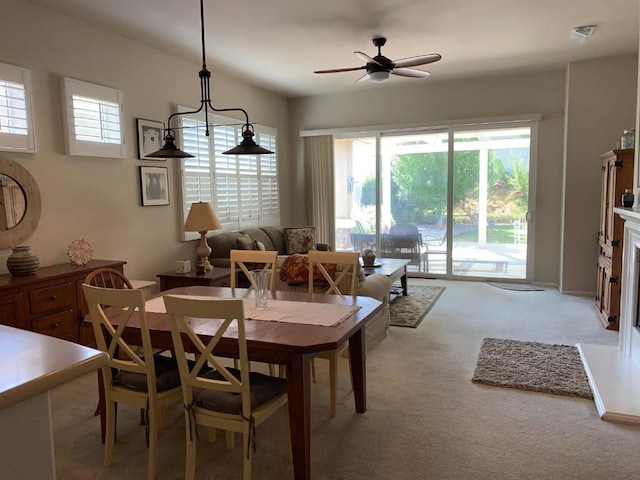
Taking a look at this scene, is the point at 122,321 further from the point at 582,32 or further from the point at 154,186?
the point at 582,32

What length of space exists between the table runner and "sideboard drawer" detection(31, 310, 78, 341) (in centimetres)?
103

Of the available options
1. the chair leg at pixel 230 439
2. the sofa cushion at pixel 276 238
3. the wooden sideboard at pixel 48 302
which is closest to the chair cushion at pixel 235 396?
the chair leg at pixel 230 439

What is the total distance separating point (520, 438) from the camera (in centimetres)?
261

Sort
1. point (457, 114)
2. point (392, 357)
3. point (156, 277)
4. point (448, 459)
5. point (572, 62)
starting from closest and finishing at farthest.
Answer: point (448, 459), point (392, 357), point (156, 277), point (572, 62), point (457, 114)

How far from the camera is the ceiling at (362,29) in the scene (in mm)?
3891

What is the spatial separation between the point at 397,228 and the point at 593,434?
5002 mm

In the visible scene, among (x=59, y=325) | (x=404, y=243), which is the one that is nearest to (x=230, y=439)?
(x=59, y=325)

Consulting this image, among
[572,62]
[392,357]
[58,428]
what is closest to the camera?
[58,428]

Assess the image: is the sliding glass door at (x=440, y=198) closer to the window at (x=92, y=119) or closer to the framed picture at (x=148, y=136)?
the framed picture at (x=148, y=136)

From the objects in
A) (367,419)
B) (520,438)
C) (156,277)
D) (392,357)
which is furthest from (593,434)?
(156,277)

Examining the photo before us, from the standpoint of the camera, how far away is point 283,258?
408 cm

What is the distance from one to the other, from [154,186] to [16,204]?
60.6 inches

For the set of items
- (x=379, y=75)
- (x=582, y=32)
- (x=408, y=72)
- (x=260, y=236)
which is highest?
(x=582, y=32)

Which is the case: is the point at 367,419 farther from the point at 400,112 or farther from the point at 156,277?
the point at 400,112
